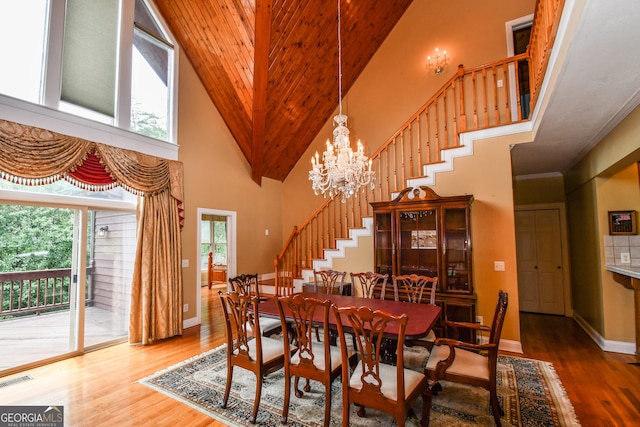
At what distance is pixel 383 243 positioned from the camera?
179 inches

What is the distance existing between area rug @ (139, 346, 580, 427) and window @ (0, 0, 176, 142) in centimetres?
348

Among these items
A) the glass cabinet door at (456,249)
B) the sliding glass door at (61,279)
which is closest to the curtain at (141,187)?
the sliding glass door at (61,279)

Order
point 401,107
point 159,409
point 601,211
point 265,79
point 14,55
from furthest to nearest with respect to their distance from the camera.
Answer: point 401,107, point 265,79, point 601,211, point 14,55, point 159,409

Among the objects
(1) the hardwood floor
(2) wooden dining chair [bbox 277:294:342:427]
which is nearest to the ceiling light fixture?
(1) the hardwood floor

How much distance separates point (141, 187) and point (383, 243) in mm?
3680

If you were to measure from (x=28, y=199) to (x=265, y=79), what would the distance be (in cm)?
357

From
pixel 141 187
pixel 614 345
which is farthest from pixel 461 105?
pixel 141 187

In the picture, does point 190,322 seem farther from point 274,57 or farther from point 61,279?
point 274,57

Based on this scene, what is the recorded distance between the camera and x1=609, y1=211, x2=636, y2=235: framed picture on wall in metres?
3.74

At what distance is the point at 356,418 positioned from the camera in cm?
231

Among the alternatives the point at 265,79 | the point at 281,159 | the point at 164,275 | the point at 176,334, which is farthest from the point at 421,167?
the point at 176,334

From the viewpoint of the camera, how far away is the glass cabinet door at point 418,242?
408cm

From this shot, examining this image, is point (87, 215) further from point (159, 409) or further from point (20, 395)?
point (159, 409)

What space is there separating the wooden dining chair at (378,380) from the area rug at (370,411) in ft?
1.46
